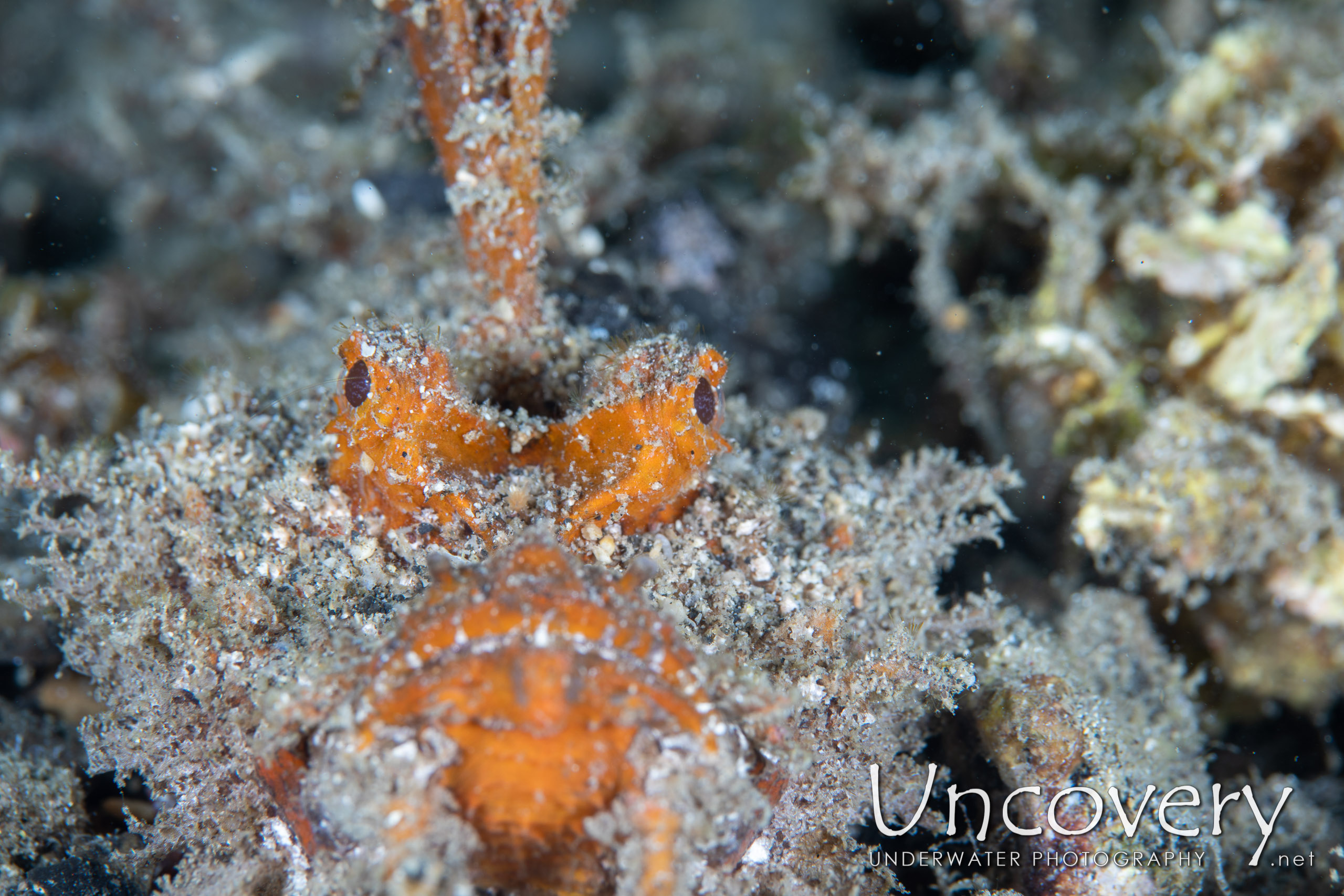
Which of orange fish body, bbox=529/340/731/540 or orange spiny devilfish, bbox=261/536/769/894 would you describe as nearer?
orange spiny devilfish, bbox=261/536/769/894

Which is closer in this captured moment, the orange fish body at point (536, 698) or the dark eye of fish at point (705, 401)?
the orange fish body at point (536, 698)

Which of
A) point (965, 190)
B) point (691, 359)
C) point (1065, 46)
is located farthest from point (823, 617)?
point (1065, 46)

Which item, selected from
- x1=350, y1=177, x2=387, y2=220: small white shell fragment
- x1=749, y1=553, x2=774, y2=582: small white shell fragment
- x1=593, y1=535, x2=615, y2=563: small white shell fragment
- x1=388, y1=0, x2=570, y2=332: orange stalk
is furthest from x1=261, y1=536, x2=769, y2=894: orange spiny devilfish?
x1=350, y1=177, x2=387, y2=220: small white shell fragment

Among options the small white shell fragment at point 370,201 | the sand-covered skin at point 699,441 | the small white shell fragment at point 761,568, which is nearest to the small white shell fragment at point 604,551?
the sand-covered skin at point 699,441

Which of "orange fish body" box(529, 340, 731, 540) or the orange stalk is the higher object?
the orange stalk

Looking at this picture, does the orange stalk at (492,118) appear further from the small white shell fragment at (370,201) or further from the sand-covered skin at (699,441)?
the small white shell fragment at (370,201)

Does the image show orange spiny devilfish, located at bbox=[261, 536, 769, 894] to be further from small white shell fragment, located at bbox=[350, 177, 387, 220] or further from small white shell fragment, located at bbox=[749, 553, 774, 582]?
small white shell fragment, located at bbox=[350, 177, 387, 220]

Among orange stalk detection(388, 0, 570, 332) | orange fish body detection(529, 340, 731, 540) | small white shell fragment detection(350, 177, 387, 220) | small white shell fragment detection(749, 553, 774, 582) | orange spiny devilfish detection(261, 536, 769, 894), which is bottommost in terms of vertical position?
orange spiny devilfish detection(261, 536, 769, 894)

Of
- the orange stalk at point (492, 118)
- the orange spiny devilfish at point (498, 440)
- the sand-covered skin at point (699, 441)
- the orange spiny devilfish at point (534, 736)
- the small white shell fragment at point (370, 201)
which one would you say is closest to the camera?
the orange spiny devilfish at point (534, 736)

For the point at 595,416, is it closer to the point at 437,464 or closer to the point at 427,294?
the point at 437,464
